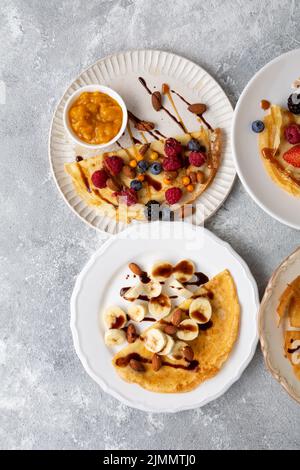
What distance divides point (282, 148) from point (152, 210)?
2.35ft

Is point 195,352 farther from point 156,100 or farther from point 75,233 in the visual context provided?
point 156,100

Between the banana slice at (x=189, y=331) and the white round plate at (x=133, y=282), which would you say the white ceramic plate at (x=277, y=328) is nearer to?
the white round plate at (x=133, y=282)

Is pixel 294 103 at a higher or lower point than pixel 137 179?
higher

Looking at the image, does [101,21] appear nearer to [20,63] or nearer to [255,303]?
[20,63]

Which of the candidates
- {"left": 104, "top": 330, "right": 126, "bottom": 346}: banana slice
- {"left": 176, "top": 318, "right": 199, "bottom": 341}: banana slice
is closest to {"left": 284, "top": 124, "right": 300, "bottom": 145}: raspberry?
{"left": 176, "top": 318, "right": 199, "bottom": 341}: banana slice

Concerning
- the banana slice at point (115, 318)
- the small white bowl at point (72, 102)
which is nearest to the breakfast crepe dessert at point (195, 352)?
the banana slice at point (115, 318)

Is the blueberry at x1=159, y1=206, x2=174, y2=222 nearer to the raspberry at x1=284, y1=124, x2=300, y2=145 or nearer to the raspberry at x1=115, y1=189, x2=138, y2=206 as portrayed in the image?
the raspberry at x1=115, y1=189, x2=138, y2=206

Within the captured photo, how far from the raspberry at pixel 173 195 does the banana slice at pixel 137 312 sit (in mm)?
545

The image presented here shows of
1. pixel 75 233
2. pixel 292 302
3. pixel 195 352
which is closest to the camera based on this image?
pixel 292 302

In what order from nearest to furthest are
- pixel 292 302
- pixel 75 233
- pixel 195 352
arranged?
pixel 292 302, pixel 195 352, pixel 75 233

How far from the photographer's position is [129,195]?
279 centimetres

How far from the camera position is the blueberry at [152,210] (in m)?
2.82

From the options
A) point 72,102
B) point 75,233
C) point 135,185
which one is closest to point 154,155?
point 135,185
